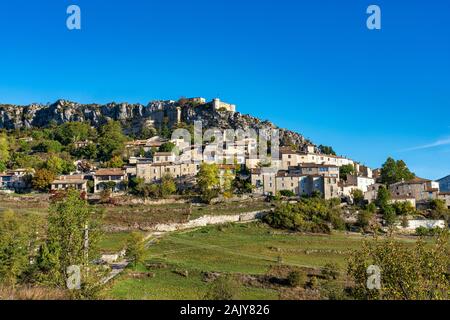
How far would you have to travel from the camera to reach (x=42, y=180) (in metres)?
80.9

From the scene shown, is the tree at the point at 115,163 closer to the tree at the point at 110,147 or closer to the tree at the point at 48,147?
the tree at the point at 110,147

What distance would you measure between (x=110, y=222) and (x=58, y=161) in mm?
39038

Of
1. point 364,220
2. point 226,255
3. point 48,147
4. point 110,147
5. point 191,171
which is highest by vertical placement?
point 48,147

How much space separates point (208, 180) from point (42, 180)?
32.3 meters

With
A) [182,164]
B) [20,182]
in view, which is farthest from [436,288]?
[20,182]

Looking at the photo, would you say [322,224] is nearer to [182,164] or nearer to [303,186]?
[303,186]

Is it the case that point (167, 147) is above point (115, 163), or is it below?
above

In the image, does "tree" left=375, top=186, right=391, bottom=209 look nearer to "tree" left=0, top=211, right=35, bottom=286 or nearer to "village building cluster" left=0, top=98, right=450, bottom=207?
"village building cluster" left=0, top=98, right=450, bottom=207

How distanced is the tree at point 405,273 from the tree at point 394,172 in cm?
7354

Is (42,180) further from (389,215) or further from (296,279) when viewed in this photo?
(389,215)

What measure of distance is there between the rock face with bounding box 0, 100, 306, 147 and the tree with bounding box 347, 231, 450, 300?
11652 cm

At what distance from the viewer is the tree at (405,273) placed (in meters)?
18.1

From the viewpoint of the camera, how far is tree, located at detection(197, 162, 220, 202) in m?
74.9

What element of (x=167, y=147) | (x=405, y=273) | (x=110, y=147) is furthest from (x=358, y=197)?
(x=110, y=147)
